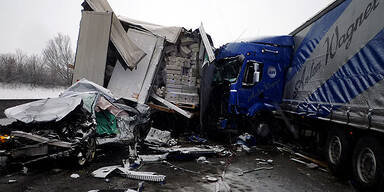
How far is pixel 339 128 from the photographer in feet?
19.9

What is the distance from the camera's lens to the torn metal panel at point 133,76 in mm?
10188

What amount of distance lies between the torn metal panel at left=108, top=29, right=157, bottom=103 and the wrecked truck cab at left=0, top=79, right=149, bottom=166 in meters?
3.57

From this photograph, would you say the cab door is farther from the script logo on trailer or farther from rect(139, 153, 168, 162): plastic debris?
rect(139, 153, 168, 162): plastic debris

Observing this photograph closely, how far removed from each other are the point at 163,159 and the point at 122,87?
4.48m

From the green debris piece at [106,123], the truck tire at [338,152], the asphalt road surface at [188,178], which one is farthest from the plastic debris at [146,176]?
the truck tire at [338,152]

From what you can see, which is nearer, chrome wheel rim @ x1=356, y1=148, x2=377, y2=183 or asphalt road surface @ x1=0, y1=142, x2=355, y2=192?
asphalt road surface @ x1=0, y1=142, x2=355, y2=192

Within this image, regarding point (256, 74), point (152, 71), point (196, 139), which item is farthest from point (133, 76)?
point (256, 74)

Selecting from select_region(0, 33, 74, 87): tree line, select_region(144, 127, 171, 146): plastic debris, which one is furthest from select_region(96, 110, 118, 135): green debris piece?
select_region(0, 33, 74, 87): tree line

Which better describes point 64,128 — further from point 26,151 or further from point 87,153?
point 26,151

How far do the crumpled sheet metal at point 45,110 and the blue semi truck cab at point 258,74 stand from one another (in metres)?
5.16

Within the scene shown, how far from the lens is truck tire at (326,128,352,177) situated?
568 cm

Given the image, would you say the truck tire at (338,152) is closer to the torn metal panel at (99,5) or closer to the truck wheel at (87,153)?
the truck wheel at (87,153)

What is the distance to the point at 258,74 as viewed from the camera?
8.91 m

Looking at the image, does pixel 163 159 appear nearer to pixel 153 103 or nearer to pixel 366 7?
pixel 153 103
